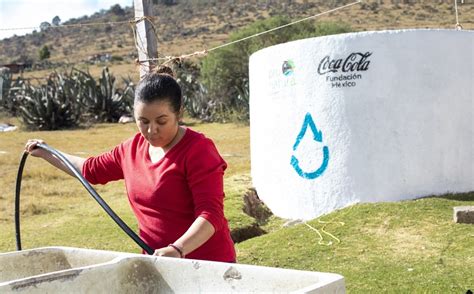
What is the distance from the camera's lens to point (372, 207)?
28.4 feet

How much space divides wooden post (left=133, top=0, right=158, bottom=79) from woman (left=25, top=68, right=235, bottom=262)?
4563 millimetres

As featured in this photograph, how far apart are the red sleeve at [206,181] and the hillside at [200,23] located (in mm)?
26716

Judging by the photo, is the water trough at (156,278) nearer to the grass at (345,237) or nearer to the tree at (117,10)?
the grass at (345,237)

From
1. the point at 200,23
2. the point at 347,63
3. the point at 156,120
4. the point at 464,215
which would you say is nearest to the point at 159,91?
the point at 156,120

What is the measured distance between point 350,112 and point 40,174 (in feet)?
22.6

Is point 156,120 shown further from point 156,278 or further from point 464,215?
point 464,215

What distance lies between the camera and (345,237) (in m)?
7.88

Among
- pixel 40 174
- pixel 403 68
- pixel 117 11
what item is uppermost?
pixel 117 11

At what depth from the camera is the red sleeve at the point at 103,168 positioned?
364cm

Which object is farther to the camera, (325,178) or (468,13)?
(468,13)

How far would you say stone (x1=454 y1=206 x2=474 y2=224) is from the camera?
7720 millimetres

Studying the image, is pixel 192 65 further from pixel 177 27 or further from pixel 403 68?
pixel 403 68

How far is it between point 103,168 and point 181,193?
59cm

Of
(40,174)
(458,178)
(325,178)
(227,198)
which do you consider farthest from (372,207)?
(40,174)
